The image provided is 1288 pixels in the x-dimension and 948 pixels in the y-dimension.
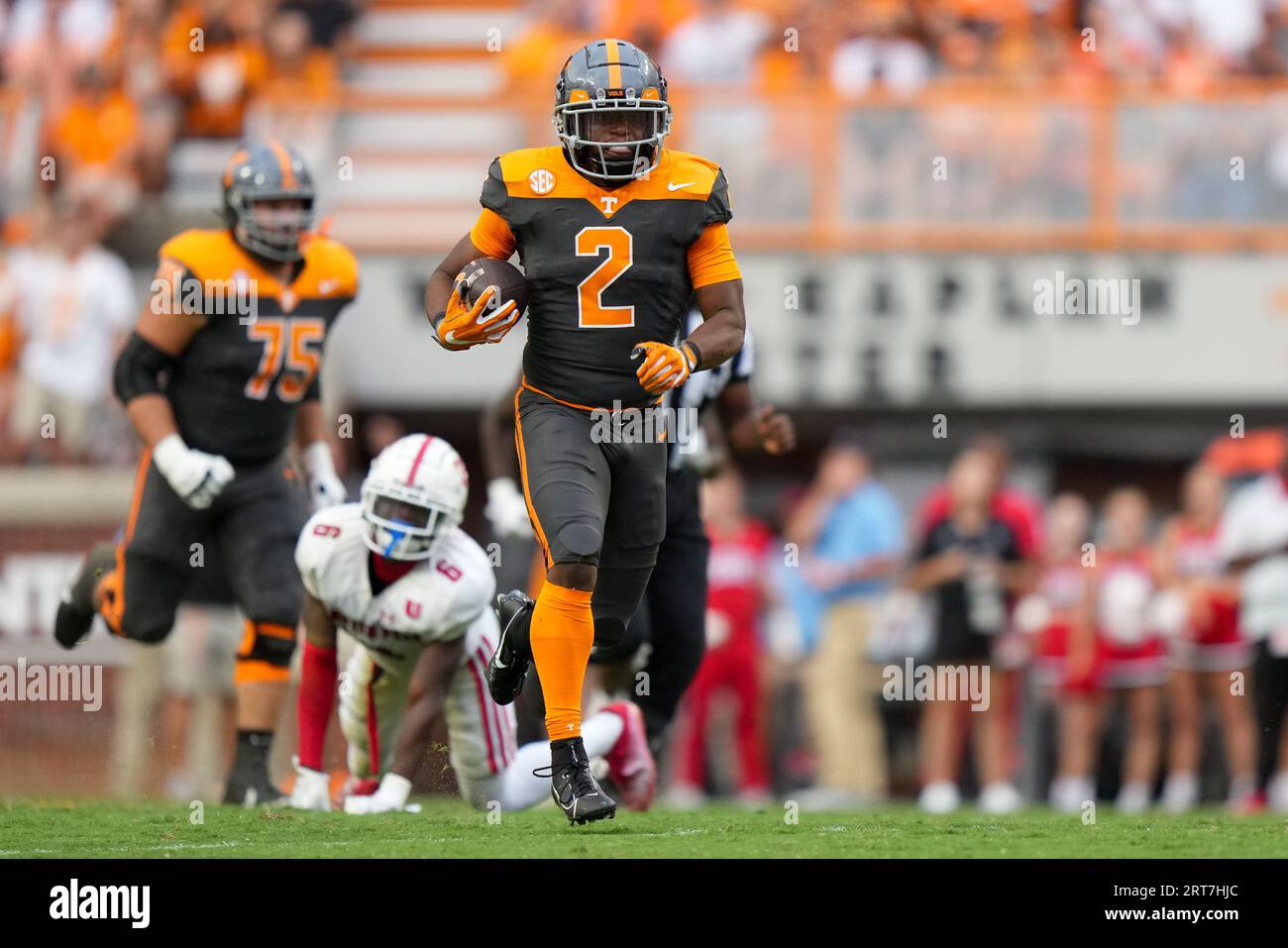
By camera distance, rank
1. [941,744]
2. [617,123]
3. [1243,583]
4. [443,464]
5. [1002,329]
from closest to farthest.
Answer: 1. [617,123]
2. [443,464]
3. [1243,583]
4. [941,744]
5. [1002,329]

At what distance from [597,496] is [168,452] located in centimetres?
212

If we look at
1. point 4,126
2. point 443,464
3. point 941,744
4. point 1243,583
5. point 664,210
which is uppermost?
point 4,126

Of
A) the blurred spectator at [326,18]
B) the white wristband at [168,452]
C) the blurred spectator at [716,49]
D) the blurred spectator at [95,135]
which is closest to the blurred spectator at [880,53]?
the blurred spectator at [716,49]

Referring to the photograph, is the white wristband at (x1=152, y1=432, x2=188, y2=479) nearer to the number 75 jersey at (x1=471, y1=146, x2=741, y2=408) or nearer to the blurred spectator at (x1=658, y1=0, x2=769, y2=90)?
the number 75 jersey at (x1=471, y1=146, x2=741, y2=408)

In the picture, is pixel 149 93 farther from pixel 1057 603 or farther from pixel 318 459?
pixel 1057 603

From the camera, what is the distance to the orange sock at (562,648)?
6121 mm

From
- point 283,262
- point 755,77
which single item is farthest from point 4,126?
point 283,262

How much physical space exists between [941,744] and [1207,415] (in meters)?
3.05

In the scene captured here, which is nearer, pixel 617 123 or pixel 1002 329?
pixel 617 123

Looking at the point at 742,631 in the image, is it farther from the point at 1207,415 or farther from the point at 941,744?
the point at 1207,415

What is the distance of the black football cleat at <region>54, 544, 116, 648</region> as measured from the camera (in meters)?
8.41

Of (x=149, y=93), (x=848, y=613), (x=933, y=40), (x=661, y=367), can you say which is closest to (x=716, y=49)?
(x=933, y=40)

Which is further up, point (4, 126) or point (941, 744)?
point (4, 126)
